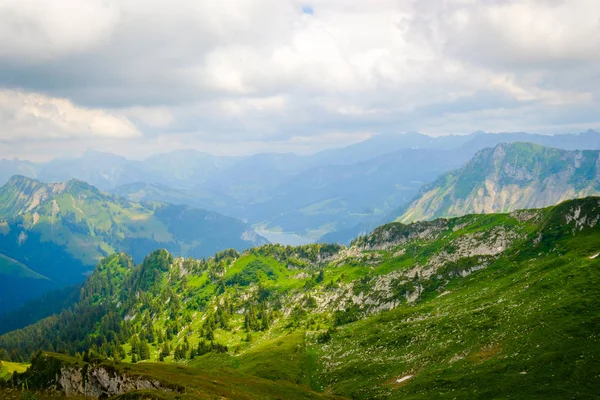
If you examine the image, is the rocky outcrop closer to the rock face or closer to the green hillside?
the rock face

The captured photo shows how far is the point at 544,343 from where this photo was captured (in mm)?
81062

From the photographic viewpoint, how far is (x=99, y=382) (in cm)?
7850

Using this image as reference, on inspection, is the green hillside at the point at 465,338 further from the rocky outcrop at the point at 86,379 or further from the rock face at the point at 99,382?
the rock face at the point at 99,382

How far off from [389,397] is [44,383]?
71.0 meters

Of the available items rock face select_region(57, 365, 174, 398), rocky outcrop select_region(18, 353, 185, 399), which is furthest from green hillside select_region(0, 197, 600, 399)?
rock face select_region(57, 365, 174, 398)

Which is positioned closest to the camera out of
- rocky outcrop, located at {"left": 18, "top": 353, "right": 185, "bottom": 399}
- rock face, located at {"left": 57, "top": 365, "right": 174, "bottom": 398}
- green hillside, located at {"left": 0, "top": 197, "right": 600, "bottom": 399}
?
rock face, located at {"left": 57, "top": 365, "right": 174, "bottom": 398}

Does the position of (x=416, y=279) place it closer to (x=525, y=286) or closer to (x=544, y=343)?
(x=525, y=286)

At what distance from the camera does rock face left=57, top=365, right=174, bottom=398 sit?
74594mm

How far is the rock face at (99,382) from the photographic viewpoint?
74594 mm

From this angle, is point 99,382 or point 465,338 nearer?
point 99,382

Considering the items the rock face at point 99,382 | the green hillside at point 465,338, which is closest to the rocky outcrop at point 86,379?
the rock face at point 99,382

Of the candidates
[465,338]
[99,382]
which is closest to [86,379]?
[99,382]

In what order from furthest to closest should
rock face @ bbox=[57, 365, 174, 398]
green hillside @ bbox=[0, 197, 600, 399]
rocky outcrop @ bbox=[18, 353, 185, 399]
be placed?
green hillside @ bbox=[0, 197, 600, 399], rocky outcrop @ bbox=[18, 353, 185, 399], rock face @ bbox=[57, 365, 174, 398]

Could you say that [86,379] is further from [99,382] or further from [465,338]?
[465,338]
